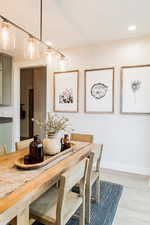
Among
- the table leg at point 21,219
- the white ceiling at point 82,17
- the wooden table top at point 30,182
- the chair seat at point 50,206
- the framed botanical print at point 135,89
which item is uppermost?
the white ceiling at point 82,17

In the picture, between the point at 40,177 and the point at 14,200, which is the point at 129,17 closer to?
the point at 40,177

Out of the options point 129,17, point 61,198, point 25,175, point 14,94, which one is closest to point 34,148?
point 25,175

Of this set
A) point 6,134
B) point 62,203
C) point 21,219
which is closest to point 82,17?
point 62,203

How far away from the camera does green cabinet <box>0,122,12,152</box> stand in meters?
3.87

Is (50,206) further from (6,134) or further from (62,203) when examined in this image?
(6,134)

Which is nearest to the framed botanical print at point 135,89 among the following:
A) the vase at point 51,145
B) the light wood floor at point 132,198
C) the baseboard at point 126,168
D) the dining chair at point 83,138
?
the dining chair at point 83,138

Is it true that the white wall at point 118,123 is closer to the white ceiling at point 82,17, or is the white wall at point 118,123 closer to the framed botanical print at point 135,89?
the framed botanical print at point 135,89

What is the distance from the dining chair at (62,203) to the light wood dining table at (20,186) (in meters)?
0.15

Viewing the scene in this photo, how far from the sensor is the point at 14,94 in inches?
170

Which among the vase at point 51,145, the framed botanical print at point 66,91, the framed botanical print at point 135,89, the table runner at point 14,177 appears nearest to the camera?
the table runner at point 14,177

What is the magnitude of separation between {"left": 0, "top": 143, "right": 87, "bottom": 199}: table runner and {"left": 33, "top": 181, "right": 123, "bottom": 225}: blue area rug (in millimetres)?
826

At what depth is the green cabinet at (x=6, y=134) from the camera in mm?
3865

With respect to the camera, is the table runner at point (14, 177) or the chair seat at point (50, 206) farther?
the chair seat at point (50, 206)

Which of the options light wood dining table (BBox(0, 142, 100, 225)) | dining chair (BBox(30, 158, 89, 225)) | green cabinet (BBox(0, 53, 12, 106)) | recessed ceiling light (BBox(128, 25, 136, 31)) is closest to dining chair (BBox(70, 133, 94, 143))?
light wood dining table (BBox(0, 142, 100, 225))
